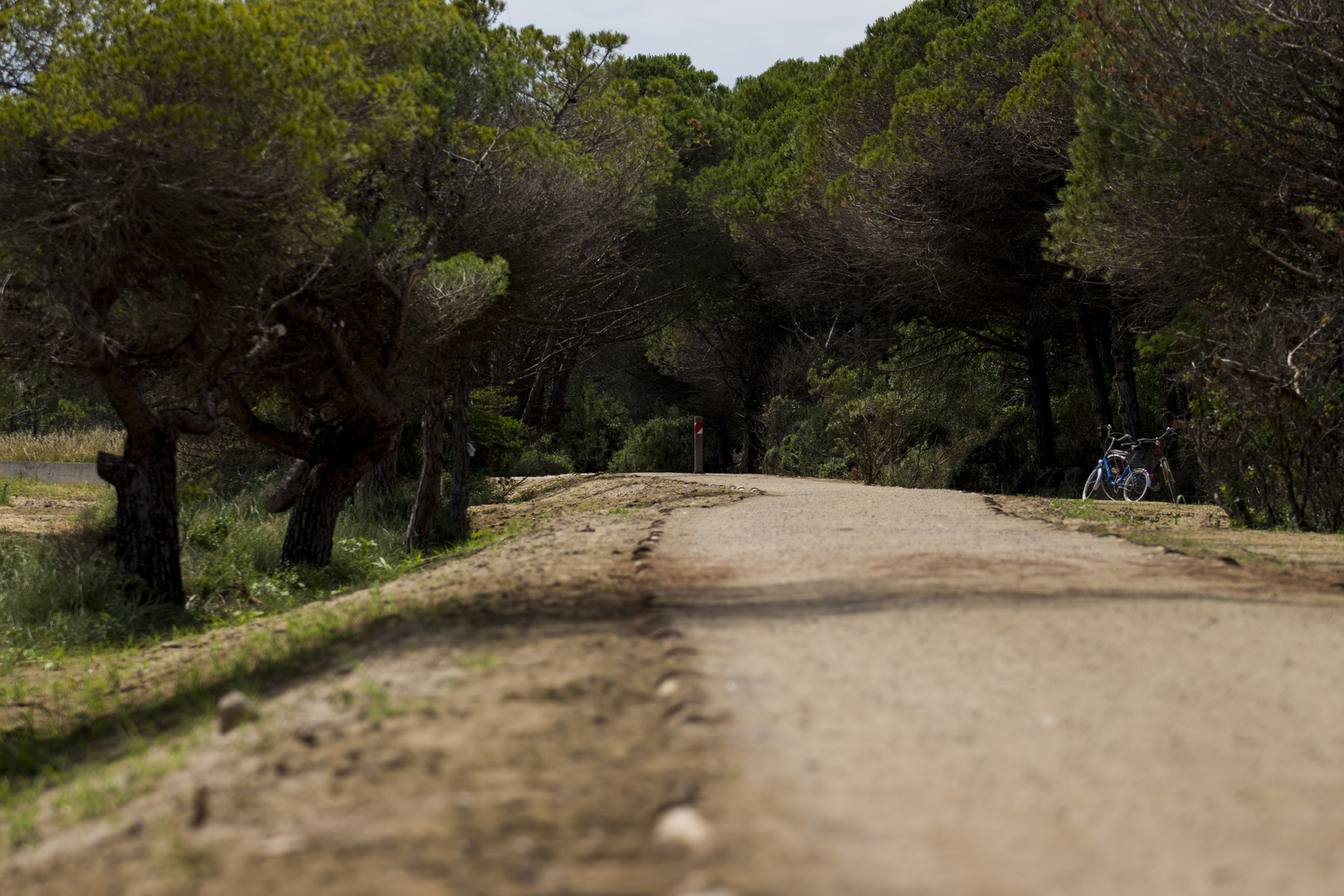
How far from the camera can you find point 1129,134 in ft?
40.6

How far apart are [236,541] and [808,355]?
17707mm

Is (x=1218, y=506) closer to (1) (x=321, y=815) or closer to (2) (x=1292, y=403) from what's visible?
(2) (x=1292, y=403)

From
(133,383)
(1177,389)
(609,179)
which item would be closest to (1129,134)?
(1177,389)

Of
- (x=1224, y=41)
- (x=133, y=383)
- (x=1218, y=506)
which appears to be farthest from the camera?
(x=1218, y=506)

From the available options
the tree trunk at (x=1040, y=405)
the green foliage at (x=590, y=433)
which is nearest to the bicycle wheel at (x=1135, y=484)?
the tree trunk at (x=1040, y=405)

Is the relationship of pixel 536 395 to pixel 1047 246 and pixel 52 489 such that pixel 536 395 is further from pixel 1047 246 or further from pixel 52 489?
pixel 1047 246

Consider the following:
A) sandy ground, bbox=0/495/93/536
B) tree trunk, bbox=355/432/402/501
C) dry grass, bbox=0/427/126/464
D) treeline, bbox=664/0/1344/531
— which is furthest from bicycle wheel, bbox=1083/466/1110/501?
dry grass, bbox=0/427/126/464

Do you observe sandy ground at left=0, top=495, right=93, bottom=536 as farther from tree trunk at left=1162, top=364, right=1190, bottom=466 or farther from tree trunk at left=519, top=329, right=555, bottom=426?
tree trunk at left=1162, top=364, right=1190, bottom=466

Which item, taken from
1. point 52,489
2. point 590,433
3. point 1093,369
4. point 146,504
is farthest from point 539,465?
point 146,504

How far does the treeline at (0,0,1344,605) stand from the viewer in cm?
910

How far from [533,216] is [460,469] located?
15.1 ft

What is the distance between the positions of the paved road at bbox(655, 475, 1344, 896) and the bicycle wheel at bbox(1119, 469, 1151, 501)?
8974 mm

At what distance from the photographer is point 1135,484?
51.4ft

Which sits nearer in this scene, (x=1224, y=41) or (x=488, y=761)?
(x=488, y=761)
